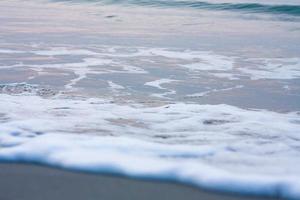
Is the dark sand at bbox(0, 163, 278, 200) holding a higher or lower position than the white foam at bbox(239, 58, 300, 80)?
higher

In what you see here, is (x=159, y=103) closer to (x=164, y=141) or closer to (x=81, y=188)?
(x=164, y=141)

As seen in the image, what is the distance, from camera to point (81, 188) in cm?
301

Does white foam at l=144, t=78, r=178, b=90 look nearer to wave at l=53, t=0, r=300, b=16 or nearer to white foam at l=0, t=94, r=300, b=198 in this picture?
white foam at l=0, t=94, r=300, b=198

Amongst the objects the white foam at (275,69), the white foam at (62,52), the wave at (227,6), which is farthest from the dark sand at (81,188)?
the wave at (227,6)

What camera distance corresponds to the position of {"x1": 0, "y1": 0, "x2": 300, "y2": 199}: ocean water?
3.33m

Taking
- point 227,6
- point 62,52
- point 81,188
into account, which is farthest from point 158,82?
point 227,6

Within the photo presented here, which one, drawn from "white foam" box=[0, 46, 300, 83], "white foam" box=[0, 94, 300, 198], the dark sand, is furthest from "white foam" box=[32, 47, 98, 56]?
the dark sand

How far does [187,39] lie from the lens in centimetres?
961

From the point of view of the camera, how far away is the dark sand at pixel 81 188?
2895 millimetres

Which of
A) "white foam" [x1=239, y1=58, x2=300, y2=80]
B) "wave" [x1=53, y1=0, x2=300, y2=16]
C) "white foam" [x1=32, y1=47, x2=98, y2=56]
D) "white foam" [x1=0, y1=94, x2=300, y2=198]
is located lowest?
"wave" [x1=53, y1=0, x2=300, y2=16]

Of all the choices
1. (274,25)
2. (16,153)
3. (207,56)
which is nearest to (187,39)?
(207,56)

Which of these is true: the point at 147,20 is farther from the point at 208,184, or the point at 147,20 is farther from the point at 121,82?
the point at 208,184

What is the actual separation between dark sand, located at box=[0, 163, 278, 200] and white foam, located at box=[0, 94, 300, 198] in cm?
10

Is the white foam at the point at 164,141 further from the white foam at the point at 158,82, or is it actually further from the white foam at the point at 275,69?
the white foam at the point at 275,69
